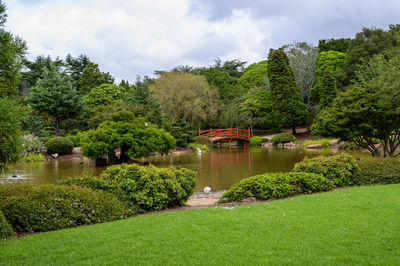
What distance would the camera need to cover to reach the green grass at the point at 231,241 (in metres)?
3.46

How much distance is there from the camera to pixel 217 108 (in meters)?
37.5

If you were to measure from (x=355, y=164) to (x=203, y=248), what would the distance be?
25.1 feet

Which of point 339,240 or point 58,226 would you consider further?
point 58,226

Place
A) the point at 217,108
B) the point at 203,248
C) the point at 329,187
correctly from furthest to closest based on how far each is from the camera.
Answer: the point at 217,108 < the point at 329,187 < the point at 203,248

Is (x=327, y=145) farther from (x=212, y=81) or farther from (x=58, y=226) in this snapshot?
(x=58, y=226)

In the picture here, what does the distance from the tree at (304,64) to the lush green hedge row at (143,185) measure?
34067 millimetres

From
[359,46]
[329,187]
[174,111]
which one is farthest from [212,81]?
[329,187]

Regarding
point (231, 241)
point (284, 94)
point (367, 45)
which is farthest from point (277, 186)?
point (367, 45)

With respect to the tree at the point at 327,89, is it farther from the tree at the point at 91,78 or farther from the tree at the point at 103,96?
the tree at the point at 91,78

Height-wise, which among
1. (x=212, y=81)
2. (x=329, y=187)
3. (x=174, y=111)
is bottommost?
(x=329, y=187)

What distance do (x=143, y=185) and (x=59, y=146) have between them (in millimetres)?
16725

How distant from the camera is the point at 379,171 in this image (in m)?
9.75

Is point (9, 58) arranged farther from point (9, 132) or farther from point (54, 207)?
point (54, 207)

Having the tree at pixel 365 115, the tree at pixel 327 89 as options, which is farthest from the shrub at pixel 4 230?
the tree at pixel 327 89
